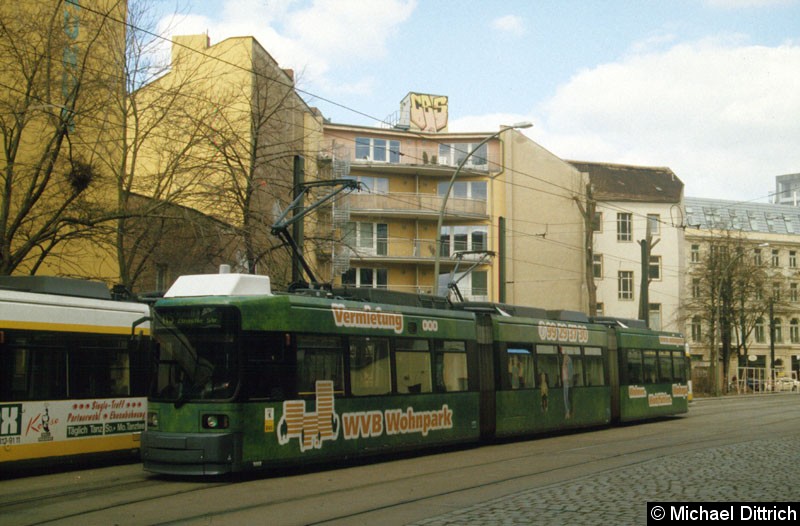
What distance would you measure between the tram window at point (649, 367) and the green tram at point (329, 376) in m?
5.69

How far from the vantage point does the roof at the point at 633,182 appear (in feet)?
204

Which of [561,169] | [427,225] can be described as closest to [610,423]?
[427,225]

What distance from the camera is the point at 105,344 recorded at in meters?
15.2

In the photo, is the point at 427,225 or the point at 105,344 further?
the point at 427,225

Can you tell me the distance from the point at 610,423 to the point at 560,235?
3172 centimetres

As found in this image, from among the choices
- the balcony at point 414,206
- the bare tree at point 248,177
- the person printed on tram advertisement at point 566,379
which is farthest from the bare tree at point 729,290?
the bare tree at point 248,177

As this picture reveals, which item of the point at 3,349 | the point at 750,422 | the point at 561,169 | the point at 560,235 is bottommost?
the point at 750,422

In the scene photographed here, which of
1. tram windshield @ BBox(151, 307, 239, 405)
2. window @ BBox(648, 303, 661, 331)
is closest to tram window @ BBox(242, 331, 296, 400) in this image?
tram windshield @ BBox(151, 307, 239, 405)

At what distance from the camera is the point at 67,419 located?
14.2m

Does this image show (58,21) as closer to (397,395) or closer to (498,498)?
(397,395)

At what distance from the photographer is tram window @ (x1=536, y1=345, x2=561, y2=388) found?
21.1m

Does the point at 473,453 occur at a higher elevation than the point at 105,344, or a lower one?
lower

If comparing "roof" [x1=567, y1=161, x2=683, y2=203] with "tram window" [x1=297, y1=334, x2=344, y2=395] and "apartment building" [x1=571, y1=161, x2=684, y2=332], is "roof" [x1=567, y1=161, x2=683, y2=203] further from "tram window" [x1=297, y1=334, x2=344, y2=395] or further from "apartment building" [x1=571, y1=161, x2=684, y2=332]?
"tram window" [x1=297, y1=334, x2=344, y2=395]

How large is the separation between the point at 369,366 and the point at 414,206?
3712cm
